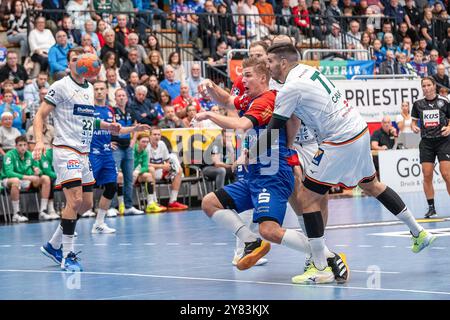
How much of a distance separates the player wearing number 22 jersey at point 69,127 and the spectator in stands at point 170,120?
8.90 meters

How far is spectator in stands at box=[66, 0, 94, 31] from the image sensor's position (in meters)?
20.7

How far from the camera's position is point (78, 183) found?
9852mm

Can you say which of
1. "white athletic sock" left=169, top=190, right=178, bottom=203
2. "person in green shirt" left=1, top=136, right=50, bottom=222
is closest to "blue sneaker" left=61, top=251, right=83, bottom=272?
"person in green shirt" left=1, top=136, right=50, bottom=222

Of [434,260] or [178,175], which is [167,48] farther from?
[434,260]

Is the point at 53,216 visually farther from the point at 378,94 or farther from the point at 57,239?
the point at 378,94

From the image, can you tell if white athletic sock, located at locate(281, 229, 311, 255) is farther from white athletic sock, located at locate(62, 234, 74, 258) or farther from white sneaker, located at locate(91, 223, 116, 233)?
white sneaker, located at locate(91, 223, 116, 233)

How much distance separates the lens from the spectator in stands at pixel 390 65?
80.5ft

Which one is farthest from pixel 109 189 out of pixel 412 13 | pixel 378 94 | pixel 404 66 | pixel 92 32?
pixel 412 13

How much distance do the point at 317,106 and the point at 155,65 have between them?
528 inches

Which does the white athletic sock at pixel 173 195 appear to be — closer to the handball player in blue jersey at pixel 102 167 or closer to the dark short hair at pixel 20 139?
the dark short hair at pixel 20 139

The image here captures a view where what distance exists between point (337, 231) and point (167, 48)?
11.3m

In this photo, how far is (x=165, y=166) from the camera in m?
18.5

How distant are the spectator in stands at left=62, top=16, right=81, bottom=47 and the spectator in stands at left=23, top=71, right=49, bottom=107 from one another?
1734 millimetres
